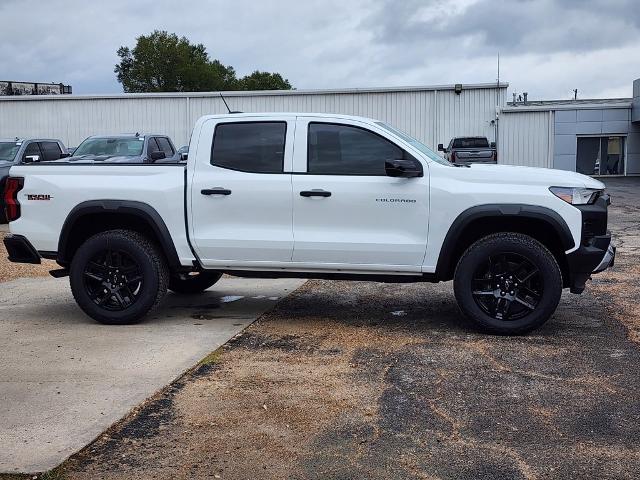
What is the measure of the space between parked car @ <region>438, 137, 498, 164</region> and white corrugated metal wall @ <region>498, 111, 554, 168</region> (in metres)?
5.69

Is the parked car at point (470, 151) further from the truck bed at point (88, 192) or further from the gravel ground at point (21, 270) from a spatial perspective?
the truck bed at point (88, 192)

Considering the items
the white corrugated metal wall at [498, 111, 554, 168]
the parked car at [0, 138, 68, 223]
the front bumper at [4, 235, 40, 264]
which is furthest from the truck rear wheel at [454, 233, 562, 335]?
the white corrugated metal wall at [498, 111, 554, 168]

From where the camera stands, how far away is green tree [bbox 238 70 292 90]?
319 feet

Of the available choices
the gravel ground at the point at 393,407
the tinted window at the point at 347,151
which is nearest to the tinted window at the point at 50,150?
the gravel ground at the point at 393,407

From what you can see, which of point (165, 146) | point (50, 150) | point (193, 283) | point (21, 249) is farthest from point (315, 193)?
point (50, 150)

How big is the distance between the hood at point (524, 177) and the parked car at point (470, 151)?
18.7 meters

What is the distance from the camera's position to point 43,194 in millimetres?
7480

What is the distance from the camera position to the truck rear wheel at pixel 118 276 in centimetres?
739

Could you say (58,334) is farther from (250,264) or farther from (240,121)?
(240,121)

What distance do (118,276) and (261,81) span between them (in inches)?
3754

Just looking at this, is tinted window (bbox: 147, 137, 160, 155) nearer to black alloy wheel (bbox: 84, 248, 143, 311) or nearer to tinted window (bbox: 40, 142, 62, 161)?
tinted window (bbox: 40, 142, 62, 161)

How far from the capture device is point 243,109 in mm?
34875

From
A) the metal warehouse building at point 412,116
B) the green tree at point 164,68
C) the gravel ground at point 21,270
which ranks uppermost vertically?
the green tree at point 164,68

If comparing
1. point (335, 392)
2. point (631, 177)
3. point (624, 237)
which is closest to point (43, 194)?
point (335, 392)
